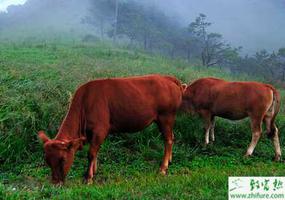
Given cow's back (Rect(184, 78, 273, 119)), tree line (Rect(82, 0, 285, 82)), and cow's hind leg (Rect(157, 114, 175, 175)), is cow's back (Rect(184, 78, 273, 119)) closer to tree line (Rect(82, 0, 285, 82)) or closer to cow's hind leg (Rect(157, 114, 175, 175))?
cow's hind leg (Rect(157, 114, 175, 175))

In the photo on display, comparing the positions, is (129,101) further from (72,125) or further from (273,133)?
(273,133)

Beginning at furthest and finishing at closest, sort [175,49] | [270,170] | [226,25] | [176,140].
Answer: [226,25], [175,49], [176,140], [270,170]

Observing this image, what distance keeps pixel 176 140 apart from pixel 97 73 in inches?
202

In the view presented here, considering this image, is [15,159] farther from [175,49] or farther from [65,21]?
[65,21]

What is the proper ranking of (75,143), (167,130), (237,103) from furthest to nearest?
1. (237,103)
2. (167,130)
3. (75,143)

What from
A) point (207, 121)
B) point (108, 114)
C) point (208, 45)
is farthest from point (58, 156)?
point (208, 45)

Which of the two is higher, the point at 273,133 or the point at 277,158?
the point at 273,133

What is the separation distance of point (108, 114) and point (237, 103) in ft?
12.8

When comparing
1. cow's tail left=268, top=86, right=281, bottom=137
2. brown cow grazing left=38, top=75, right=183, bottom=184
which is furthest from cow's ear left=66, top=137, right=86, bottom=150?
cow's tail left=268, top=86, right=281, bottom=137

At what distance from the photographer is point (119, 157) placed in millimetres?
9695

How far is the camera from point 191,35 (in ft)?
196

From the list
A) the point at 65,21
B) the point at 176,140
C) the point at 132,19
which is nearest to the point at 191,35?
the point at 132,19

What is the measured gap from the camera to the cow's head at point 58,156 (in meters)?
7.22

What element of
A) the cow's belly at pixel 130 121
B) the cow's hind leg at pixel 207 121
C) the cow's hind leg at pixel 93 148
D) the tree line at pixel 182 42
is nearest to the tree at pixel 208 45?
the tree line at pixel 182 42
